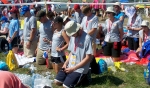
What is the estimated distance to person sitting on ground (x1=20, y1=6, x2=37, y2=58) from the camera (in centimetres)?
872

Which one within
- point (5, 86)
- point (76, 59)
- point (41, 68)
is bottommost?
point (41, 68)

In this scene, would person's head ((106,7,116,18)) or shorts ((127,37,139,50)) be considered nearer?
person's head ((106,7,116,18))

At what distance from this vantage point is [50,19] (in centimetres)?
833

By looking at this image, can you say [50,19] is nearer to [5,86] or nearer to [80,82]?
[80,82]

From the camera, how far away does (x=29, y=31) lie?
29.1 feet

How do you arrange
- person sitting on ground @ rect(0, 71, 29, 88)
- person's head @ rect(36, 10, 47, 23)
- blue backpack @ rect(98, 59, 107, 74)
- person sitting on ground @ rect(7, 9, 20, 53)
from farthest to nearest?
person sitting on ground @ rect(7, 9, 20, 53)
person's head @ rect(36, 10, 47, 23)
blue backpack @ rect(98, 59, 107, 74)
person sitting on ground @ rect(0, 71, 29, 88)

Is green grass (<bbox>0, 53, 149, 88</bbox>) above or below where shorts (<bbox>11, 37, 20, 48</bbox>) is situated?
below

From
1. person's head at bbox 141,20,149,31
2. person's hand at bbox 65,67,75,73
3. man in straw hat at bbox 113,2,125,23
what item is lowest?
person's hand at bbox 65,67,75,73

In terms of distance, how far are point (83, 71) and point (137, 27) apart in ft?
12.8

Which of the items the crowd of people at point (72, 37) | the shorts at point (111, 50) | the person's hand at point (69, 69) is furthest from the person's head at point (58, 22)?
the shorts at point (111, 50)

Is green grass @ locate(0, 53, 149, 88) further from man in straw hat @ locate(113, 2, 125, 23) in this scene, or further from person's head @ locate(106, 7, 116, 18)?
man in straw hat @ locate(113, 2, 125, 23)

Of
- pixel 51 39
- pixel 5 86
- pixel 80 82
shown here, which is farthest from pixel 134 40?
pixel 5 86

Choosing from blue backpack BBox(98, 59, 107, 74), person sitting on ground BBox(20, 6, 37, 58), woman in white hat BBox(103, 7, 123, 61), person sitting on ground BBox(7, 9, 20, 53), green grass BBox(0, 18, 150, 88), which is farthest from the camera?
person sitting on ground BBox(7, 9, 20, 53)

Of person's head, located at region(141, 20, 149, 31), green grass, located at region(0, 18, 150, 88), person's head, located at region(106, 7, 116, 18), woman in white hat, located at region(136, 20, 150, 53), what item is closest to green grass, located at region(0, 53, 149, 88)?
green grass, located at region(0, 18, 150, 88)
